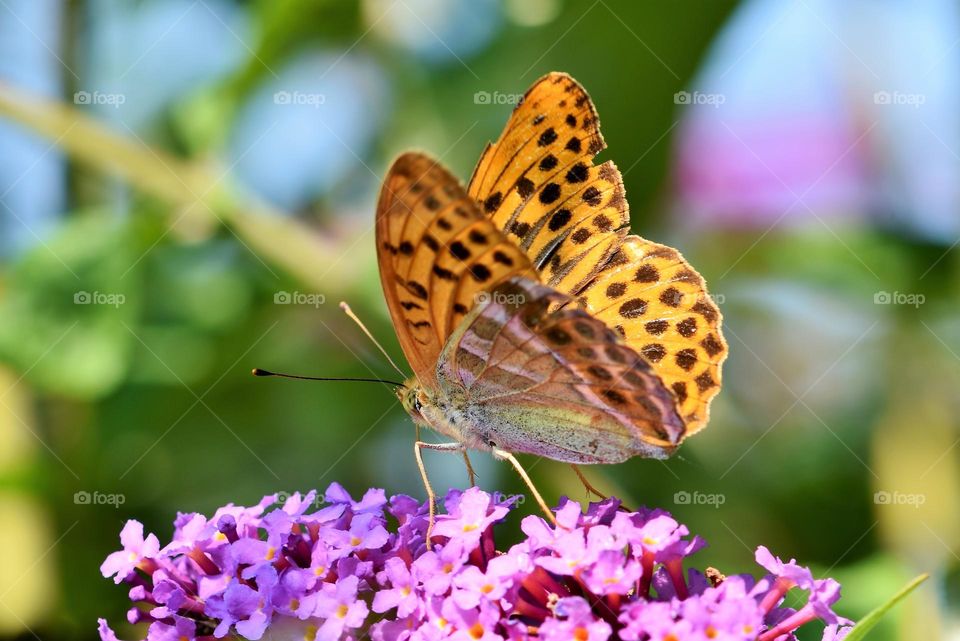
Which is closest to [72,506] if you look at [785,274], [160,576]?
[160,576]

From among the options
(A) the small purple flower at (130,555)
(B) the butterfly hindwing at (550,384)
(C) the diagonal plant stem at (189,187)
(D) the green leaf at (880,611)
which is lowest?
(A) the small purple flower at (130,555)

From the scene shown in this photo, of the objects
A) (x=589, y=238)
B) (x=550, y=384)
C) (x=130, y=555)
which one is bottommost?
(x=130, y=555)

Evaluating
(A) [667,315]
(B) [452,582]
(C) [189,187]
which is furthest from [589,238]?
(C) [189,187]

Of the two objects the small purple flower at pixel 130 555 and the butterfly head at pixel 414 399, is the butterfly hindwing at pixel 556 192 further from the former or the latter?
the small purple flower at pixel 130 555

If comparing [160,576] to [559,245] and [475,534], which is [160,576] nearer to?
A: [475,534]

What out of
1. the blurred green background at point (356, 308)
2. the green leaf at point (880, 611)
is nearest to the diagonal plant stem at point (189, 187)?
the blurred green background at point (356, 308)

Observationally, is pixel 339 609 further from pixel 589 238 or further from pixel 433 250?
pixel 589 238
